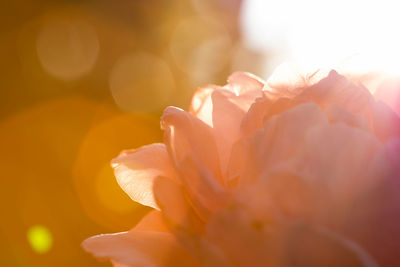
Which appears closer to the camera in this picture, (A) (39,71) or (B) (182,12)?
(A) (39,71)

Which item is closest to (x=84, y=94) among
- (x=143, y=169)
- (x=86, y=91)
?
→ (x=86, y=91)

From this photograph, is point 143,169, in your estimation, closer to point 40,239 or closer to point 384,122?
point 384,122

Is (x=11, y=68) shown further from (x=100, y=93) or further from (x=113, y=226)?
(x=113, y=226)

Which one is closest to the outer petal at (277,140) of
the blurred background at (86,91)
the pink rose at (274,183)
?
the pink rose at (274,183)

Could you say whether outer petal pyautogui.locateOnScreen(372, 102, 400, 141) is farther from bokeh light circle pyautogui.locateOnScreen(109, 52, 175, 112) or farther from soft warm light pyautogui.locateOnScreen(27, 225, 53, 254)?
bokeh light circle pyautogui.locateOnScreen(109, 52, 175, 112)

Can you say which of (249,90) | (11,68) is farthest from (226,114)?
(11,68)
